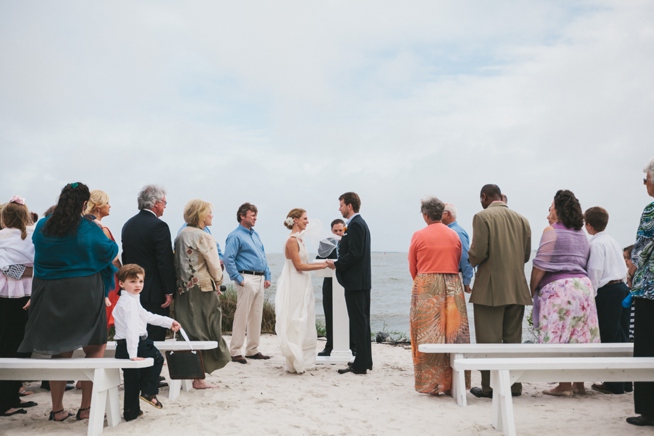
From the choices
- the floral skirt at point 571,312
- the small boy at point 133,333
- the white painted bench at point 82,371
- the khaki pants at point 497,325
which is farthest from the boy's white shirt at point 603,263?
the white painted bench at point 82,371

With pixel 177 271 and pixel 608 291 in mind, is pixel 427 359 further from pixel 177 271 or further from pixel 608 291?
pixel 177 271

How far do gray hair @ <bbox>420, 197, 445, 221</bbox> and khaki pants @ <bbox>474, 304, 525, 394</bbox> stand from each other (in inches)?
39.0

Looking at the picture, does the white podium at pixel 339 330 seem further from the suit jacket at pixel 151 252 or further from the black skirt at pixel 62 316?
the black skirt at pixel 62 316

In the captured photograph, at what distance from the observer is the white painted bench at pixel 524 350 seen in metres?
5.52

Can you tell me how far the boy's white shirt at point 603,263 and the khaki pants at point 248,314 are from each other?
14.1 feet

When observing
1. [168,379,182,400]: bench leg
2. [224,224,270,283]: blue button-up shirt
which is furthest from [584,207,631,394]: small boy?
[168,379,182,400]: bench leg

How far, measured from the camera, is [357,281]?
726 cm

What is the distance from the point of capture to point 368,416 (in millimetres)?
5301

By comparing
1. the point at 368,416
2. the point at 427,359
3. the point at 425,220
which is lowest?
the point at 368,416

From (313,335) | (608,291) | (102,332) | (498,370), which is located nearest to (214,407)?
(102,332)

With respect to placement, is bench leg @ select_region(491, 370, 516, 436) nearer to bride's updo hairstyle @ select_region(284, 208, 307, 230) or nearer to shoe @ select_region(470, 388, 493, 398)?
shoe @ select_region(470, 388, 493, 398)

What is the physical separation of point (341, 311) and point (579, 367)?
3.85 metres

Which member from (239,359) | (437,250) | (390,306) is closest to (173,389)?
(239,359)

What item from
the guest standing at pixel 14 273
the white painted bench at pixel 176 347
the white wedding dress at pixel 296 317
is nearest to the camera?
the guest standing at pixel 14 273
